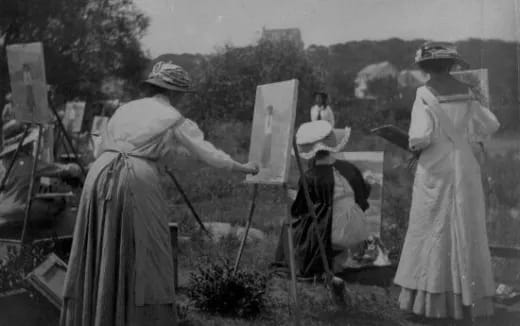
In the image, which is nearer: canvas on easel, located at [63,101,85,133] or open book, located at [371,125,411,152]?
open book, located at [371,125,411,152]

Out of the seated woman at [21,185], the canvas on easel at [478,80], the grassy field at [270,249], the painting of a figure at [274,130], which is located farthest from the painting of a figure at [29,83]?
the canvas on easel at [478,80]

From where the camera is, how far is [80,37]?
10.6m

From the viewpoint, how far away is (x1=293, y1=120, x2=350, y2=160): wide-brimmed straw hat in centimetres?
473

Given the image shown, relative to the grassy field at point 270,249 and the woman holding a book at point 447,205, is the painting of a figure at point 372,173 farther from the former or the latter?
the woman holding a book at point 447,205

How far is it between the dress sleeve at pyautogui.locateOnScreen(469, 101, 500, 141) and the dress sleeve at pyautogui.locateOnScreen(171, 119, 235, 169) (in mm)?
1607

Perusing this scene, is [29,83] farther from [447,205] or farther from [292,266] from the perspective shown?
[447,205]

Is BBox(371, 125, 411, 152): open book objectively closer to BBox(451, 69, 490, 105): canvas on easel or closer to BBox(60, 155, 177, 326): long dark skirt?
BBox(451, 69, 490, 105): canvas on easel

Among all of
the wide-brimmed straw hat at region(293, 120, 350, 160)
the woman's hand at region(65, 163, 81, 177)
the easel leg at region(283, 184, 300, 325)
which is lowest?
the easel leg at region(283, 184, 300, 325)

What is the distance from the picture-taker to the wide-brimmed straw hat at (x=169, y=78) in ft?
10.4

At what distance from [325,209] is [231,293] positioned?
1242mm

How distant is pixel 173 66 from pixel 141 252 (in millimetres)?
1020

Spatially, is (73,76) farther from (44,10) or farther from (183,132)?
(183,132)

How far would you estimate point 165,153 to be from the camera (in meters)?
3.09

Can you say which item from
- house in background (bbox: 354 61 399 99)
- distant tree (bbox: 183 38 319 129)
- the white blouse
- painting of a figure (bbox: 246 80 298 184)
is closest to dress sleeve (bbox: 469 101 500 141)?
painting of a figure (bbox: 246 80 298 184)
